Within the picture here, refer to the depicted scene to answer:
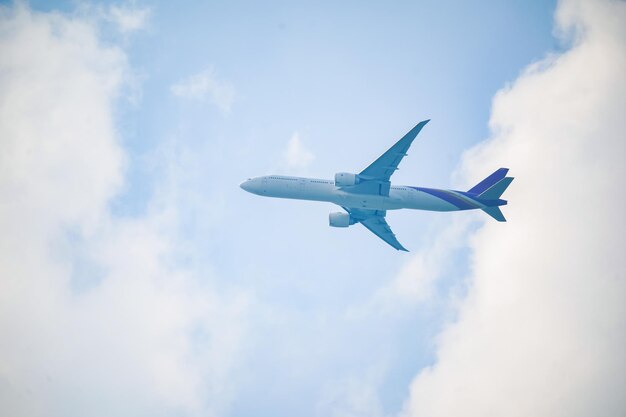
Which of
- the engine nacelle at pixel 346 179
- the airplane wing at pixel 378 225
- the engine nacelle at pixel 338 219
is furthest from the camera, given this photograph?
the airplane wing at pixel 378 225

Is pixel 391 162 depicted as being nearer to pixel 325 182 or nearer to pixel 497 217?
pixel 325 182

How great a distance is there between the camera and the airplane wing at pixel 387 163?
4778 cm

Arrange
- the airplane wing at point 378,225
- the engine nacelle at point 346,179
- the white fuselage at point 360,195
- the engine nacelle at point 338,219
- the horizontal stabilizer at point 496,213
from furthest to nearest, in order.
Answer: the airplane wing at point 378,225 < the engine nacelle at point 338,219 < the horizontal stabilizer at point 496,213 < the white fuselage at point 360,195 < the engine nacelle at point 346,179

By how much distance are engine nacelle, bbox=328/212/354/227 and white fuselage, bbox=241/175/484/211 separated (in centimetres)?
549

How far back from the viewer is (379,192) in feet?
165

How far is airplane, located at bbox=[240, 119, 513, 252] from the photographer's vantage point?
49.9 meters

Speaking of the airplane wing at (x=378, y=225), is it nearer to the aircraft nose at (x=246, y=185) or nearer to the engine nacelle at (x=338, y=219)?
the engine nacelle at (x=338, y=219)

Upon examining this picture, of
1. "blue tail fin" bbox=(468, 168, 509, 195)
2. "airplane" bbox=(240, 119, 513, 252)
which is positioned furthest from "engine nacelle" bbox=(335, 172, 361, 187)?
"blue tail fin" bbox=(468, 168, 509, 195)

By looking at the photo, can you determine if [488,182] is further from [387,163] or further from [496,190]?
[387,163]

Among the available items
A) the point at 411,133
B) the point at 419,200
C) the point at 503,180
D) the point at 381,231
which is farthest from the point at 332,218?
the point at 503,180

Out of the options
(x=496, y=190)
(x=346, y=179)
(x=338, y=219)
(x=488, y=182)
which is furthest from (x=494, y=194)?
(x=338, y=219)

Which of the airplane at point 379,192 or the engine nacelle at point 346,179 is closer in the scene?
the engine nacelle at point 346,179

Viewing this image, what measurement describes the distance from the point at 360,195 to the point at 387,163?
4115mm

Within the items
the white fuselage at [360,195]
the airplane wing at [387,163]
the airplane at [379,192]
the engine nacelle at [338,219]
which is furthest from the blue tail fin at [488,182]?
the engine nacelle at [338,219]
